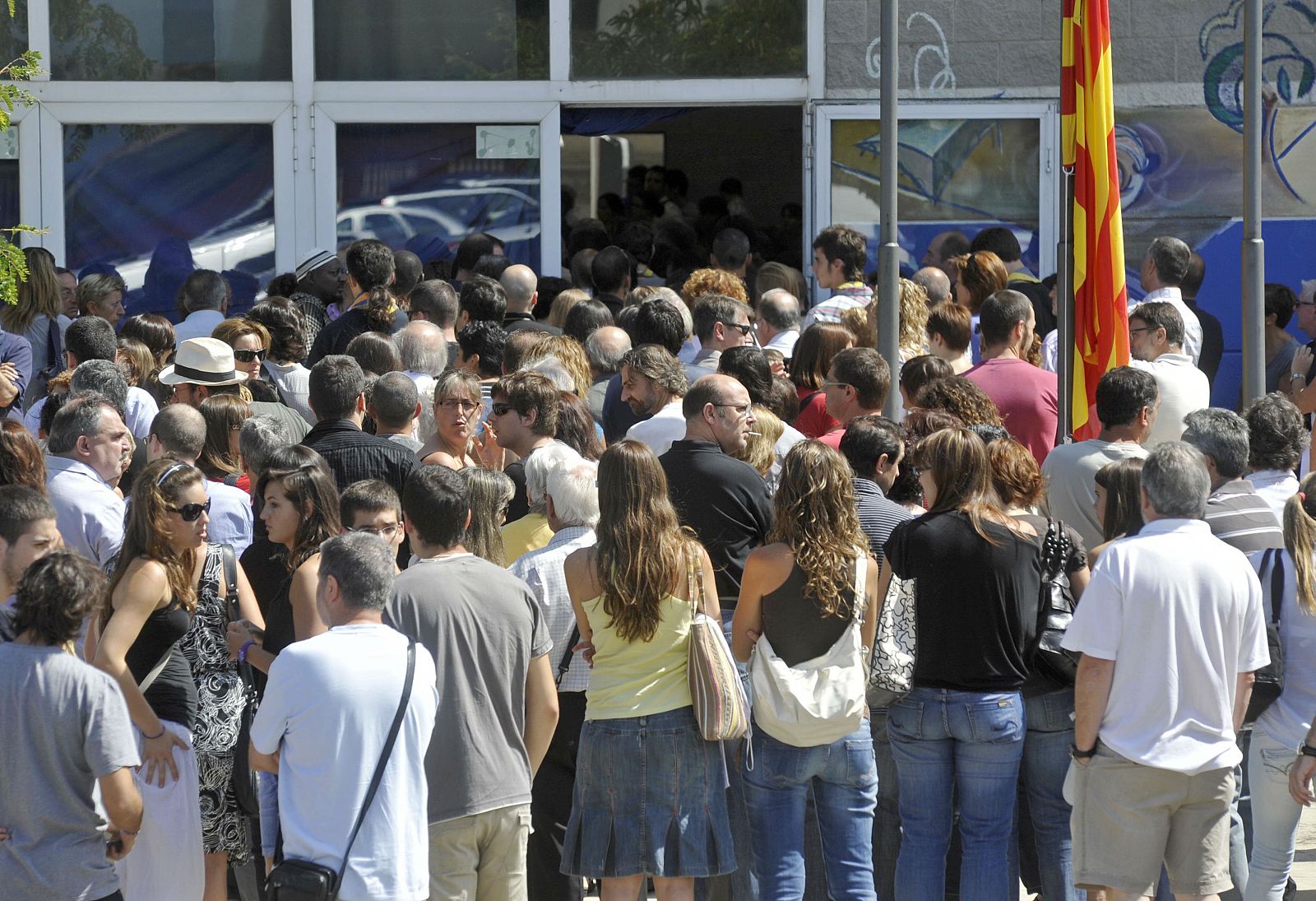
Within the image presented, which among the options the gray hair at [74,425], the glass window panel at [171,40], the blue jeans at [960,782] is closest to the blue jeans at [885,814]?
the blue jeans at [960,782]

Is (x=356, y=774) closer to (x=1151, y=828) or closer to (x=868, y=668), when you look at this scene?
(x=868, y=668)

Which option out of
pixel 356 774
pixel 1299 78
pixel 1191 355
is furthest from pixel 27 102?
pixel 1299 78

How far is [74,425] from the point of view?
5.49 m

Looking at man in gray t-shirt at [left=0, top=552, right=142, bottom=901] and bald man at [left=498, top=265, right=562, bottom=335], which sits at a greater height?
bald man at [left=498, top=265, right=562, bottom=335]

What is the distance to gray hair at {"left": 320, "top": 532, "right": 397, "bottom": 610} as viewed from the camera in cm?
397

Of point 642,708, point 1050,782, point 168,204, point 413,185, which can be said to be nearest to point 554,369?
point 642,708

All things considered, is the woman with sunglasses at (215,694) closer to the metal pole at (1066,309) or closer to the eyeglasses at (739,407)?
the eyeglasses at (739,407)

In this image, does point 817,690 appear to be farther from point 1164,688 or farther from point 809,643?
point 1164,688

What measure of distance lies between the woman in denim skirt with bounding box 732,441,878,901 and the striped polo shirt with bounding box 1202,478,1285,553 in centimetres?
124

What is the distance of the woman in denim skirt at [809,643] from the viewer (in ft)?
15.6

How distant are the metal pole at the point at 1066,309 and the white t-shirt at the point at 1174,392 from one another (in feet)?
1.25

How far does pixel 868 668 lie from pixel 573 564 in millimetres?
942

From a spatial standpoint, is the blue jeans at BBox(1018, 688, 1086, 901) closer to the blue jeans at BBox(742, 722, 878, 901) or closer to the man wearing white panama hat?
the blue jeans at BBox(742, 722, 878, 901)

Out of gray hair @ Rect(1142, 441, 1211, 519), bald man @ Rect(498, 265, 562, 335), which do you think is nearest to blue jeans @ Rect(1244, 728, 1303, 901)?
gray hair @ Rect(1142, 441, 1211, 519)
